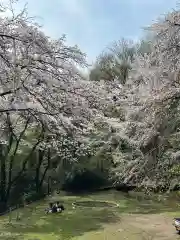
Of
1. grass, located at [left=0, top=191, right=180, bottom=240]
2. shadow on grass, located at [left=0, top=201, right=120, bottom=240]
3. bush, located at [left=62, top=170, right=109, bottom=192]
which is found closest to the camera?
grass, located at [left=0, top=191, right=180, bottom=240]

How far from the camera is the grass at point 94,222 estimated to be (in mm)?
16500

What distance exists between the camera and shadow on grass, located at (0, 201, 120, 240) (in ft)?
55.7

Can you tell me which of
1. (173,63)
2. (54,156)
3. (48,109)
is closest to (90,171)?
(54,156)

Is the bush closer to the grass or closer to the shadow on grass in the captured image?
the grass

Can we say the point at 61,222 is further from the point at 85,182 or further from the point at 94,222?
the point at 85,182

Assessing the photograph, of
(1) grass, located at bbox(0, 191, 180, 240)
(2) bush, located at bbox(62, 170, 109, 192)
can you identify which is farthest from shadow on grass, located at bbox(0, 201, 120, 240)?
(2) bush, located at bbox(62, 170, 109, 192)

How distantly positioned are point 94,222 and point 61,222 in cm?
159

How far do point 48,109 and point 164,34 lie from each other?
453 centimetres

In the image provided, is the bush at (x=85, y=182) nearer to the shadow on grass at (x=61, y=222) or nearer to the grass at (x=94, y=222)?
the grass at (x=94, y=222)

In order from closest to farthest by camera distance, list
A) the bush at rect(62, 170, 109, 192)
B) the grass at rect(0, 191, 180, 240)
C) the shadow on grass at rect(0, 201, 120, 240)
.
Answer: the grass at rect(0, 191, 180, 240)
the shadow on grass at rect(0, 201, 120, 240)
the bush at rect(62, 170, 109, 192)

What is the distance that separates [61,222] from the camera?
19.2m

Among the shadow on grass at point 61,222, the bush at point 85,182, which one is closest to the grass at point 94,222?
the shadow on grass at point 61,222

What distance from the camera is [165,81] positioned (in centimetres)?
1215

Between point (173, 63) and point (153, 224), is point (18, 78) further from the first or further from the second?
point (153, 224)
